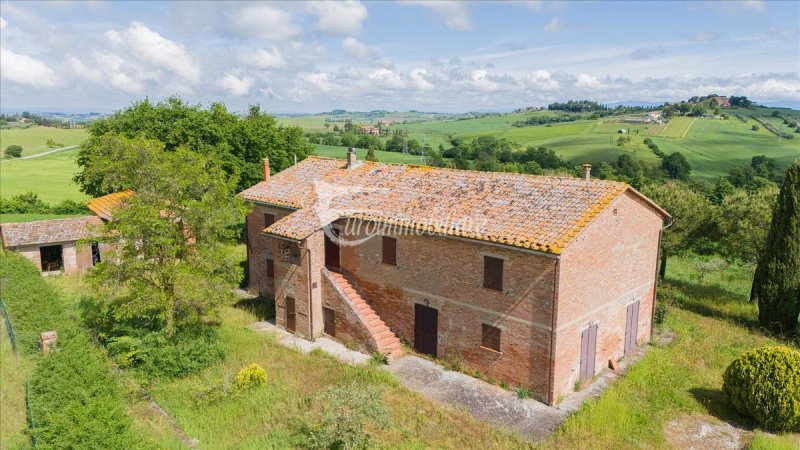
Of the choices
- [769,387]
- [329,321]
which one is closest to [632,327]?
[769,387]

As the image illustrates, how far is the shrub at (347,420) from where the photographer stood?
42.5ft

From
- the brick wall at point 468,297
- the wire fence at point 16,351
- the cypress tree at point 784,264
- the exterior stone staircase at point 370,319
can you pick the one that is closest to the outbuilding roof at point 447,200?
the brick wall at point 468,297

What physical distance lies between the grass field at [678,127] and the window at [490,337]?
75218mm

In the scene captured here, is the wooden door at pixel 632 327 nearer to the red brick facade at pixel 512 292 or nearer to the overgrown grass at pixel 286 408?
the red brick facade at pixel 512 292

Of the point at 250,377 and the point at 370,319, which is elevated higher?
the point at 370,319

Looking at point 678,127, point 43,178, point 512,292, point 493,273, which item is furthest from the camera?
point 678,127

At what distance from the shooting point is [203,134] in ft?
137

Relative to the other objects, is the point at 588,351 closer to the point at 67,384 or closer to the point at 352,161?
the point at 352,161

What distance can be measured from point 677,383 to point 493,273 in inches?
293

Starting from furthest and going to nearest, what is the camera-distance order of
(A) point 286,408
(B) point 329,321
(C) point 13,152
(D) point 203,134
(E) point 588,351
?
(C) point 13,152, (D) point 203,134, (B) point 329,321, (E) point 588,351, (A) point 286,408

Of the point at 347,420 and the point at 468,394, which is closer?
the point at 347,420

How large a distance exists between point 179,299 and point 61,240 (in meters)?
17.6

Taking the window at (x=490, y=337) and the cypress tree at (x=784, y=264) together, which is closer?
the window at (x=490, y=337)

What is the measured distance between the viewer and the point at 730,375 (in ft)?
51.8
